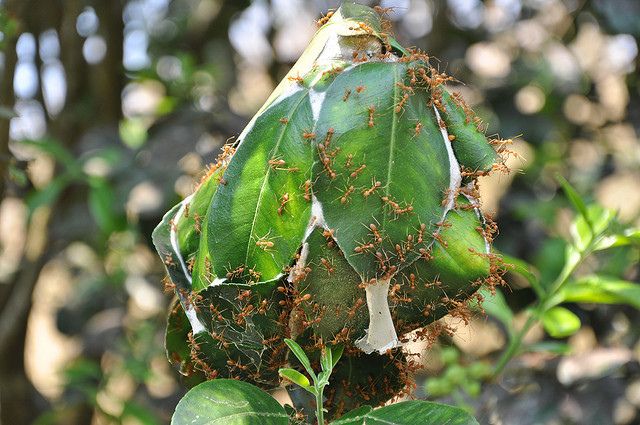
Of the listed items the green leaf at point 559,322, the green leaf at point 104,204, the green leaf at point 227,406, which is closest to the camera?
the green leaf at point 227,406

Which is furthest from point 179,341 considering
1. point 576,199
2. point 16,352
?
point 16,352

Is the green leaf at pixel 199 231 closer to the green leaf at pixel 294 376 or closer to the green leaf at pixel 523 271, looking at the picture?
the green leaf at pixel 294 376

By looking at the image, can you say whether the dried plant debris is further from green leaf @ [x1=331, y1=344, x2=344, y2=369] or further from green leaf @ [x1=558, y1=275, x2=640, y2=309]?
green leaf @ [x1=558, y1=275, x2=640, y2=309]

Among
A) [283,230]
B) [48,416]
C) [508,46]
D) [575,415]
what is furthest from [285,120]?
[508,46]

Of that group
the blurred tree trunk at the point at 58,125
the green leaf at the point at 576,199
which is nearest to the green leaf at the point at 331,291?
the green leaf at the point at 576,199

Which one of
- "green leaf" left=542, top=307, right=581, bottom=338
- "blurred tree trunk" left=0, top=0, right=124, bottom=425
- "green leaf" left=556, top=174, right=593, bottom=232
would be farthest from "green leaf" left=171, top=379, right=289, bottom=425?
"blurred tree trunk" left=0, top=0, right=124, bottom=425

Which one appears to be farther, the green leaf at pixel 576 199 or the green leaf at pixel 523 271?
the green leaf at pixel 576 199
